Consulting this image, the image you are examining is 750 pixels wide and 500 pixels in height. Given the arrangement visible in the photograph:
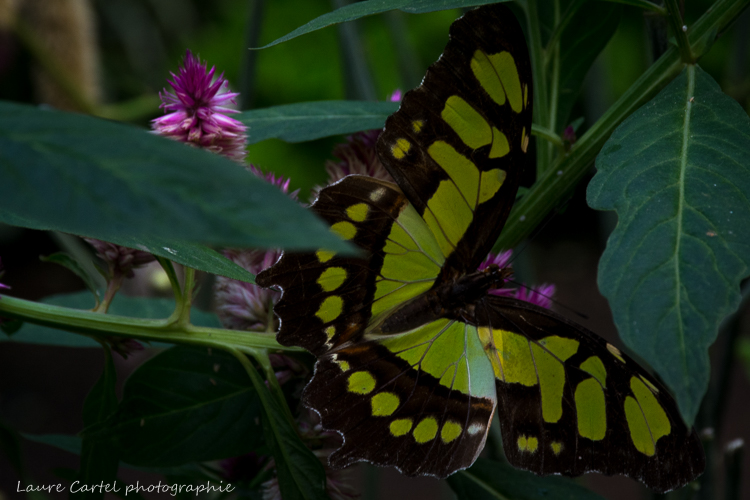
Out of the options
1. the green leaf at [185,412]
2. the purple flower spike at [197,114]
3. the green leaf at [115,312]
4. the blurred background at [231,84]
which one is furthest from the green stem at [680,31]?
the blurred background at [231,84]

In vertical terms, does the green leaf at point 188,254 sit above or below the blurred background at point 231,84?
below

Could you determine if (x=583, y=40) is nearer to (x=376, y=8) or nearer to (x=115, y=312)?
(x=376, y=8)

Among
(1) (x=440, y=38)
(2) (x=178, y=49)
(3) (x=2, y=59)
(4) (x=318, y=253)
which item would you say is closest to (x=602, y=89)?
(4) (x=318, y=253)

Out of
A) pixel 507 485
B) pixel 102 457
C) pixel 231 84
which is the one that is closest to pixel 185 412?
pixel 102 457

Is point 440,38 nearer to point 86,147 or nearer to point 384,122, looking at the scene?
point 384,122

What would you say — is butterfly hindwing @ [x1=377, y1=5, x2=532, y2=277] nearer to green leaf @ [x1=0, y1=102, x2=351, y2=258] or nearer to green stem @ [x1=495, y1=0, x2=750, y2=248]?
green stem @ [x1=495, y1=0, x2=750, y2=248]

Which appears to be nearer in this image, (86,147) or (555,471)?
(86,147)

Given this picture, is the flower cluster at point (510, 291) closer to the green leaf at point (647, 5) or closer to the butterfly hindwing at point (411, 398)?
the butterfly hindwing at point (411, 398)
